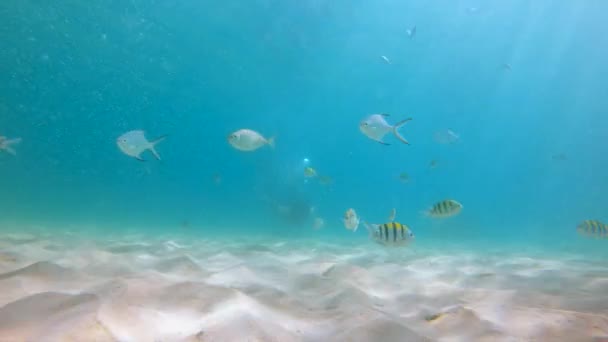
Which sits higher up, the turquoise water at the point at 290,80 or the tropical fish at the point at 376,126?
the turquoise water at the point at 290,80

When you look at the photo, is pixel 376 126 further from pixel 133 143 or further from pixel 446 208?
pixel 133 143

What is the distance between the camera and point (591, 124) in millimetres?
78938

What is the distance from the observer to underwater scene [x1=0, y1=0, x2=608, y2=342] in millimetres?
2740

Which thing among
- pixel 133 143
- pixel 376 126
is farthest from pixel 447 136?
pixel 133 143

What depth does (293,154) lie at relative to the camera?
259ft

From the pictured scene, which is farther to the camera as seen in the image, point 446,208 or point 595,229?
point 595,229

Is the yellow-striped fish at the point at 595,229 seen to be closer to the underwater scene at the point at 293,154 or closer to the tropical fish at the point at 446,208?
the underwater scene at the point at 293,154

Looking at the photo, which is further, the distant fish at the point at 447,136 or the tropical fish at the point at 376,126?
the distant fish at the point at 447,136

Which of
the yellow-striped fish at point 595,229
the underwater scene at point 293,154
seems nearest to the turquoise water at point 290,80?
the underwater scene at point 293,154

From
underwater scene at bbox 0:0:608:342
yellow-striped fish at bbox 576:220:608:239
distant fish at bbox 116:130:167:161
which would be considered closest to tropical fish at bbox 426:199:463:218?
underwater scene at bbox 0:0:608:342

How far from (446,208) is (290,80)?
114ft

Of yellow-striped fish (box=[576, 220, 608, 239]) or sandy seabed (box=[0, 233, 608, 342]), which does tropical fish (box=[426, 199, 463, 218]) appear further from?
yellow-striped fish (box=[576, 220, 608, 239])

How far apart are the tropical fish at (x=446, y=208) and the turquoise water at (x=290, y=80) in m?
3.61

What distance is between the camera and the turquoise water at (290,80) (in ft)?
81.4
